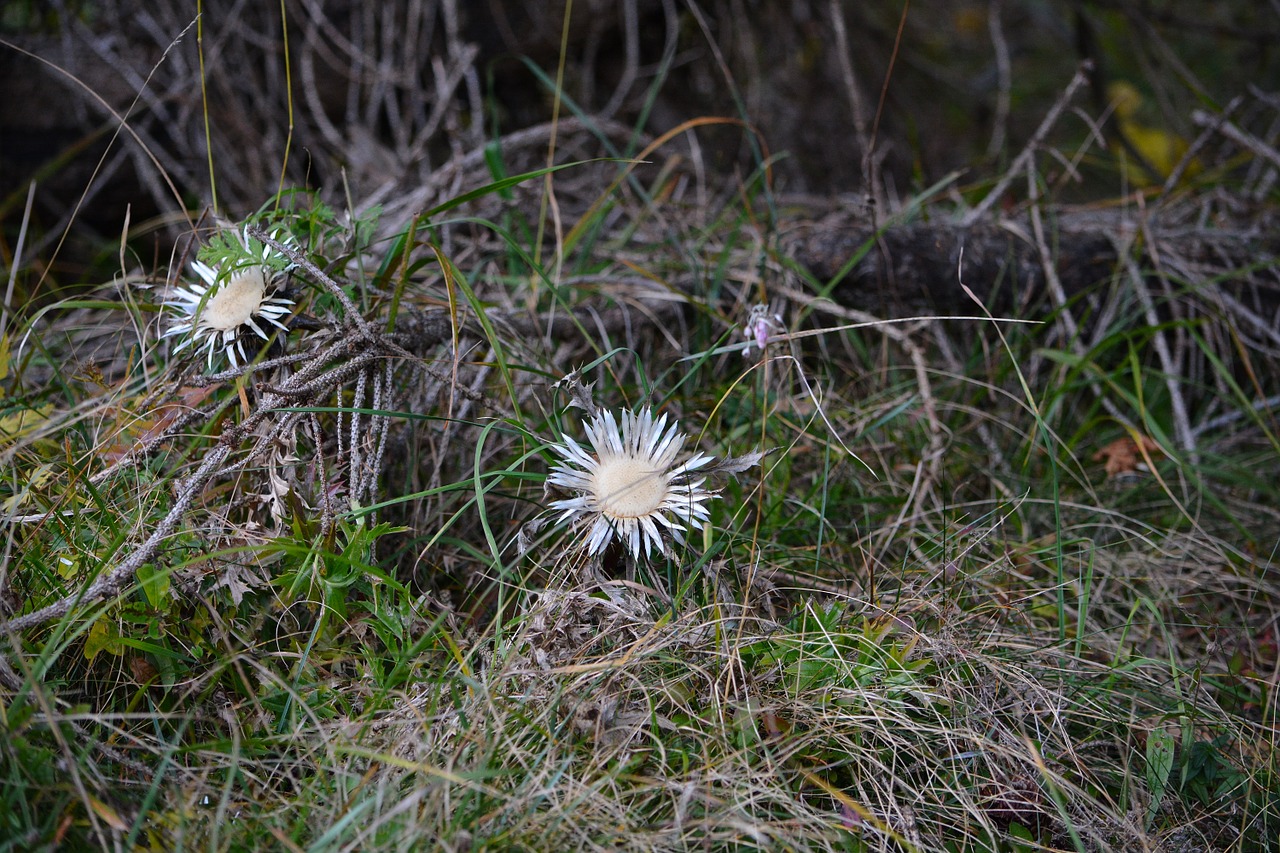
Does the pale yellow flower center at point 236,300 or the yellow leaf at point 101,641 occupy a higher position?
the pale yellow flower center at point 236,300

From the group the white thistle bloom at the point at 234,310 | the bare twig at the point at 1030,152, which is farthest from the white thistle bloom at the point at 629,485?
the bare twig at the point at 1030,152

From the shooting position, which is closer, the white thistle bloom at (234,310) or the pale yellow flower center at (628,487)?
the pale yellow flower center at (628,487)

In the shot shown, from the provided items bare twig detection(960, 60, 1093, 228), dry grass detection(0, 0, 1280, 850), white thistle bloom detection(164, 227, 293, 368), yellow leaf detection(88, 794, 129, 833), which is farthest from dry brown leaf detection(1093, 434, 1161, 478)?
yellow leaf detection(88, 794, 129, 833)

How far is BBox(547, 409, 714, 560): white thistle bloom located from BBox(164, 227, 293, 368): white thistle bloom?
1.59ft

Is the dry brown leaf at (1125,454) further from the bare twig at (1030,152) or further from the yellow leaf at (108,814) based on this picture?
the yellow leaf at (108,814)

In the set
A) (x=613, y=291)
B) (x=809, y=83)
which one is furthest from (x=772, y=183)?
(x=613, y=291)

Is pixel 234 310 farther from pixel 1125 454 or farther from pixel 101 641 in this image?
pixel 1125 454

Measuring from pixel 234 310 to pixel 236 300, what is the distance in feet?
0.06

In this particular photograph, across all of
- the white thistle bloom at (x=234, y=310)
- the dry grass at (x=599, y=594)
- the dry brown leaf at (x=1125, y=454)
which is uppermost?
the white thistle bloom at (x=234, y=310)

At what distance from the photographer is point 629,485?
3.75 ft

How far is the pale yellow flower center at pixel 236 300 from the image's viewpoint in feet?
4.19

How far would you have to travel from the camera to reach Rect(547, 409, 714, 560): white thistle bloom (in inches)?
45.2

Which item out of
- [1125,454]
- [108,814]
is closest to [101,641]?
[108,814]

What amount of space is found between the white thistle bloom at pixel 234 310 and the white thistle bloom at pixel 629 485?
484 millimetres
